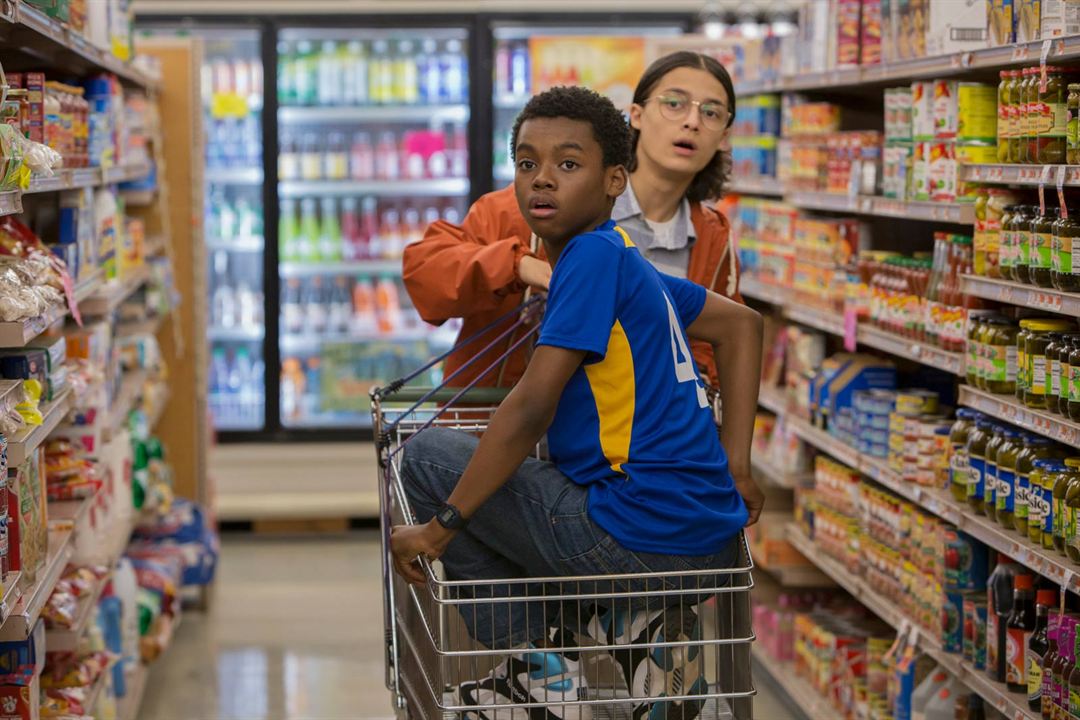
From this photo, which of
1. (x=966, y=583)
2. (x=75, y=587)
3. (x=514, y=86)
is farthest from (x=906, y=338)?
(x=514, y=86)

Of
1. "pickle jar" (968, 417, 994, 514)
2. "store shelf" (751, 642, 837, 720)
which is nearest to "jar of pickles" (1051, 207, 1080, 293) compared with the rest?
"pickle jar" (968, 417, 994, 514)

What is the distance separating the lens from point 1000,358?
3361 mm

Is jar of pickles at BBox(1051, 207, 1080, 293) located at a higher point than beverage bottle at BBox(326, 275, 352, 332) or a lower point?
higher

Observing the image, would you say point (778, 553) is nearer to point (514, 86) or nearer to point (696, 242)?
point (696, 242)

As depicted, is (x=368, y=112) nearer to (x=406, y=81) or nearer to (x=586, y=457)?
(x=406, y=81)

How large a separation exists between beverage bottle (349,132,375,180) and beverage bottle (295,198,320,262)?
34 centimetres

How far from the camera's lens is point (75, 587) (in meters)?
3.77

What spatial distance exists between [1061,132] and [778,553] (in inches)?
95.9

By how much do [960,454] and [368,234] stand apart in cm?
468

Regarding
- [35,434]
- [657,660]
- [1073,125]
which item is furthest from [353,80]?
[657,660]

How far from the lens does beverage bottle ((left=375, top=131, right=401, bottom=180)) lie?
7.63 m

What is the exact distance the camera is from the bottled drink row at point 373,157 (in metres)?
7.61

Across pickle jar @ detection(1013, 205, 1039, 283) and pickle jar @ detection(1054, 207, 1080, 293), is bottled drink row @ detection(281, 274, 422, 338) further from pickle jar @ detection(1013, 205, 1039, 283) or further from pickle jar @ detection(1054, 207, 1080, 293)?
pickle jar @ detection(1054, 207, 1080, 293)

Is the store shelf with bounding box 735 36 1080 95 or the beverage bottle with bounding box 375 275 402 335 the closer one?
the store shelf with bounding box 735 36 1080 95
